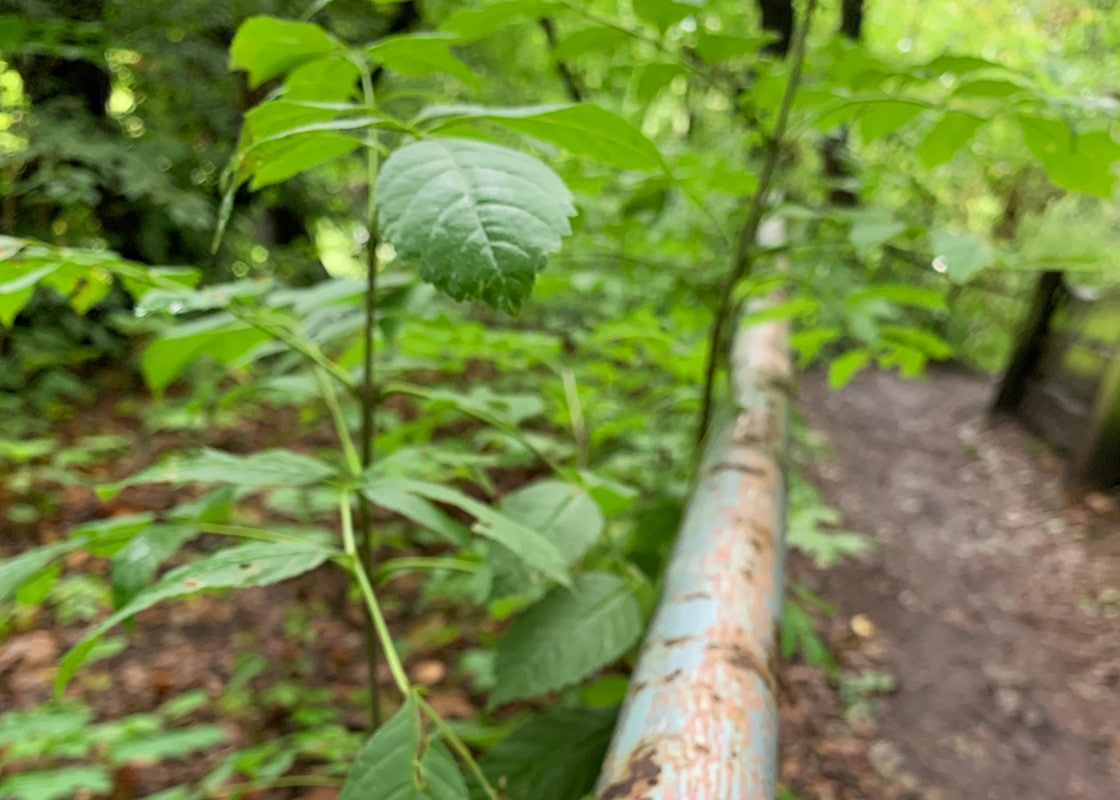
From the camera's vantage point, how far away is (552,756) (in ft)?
3.48

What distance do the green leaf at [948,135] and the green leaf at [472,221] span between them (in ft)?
2.68

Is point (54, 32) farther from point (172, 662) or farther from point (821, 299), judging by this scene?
point (821, 299)

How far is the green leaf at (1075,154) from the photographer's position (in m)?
1.01

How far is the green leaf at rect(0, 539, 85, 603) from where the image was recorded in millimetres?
783

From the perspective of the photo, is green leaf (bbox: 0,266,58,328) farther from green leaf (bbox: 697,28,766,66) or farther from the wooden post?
the wooden post

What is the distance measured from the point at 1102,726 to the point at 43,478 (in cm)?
549

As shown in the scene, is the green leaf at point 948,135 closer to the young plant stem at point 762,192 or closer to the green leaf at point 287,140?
the young plant stem at point 762,192

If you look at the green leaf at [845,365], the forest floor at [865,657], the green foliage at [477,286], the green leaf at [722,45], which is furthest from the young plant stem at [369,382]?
the green leaf at [845,365]

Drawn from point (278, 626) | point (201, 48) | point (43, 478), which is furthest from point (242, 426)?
point (201, 48)

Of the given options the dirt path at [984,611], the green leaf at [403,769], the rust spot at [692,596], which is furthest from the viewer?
the dirt path at [984,611]

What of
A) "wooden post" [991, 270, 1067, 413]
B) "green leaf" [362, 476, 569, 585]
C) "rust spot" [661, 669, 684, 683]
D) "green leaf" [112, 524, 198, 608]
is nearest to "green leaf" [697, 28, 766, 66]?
"green leaf" [362, 476, 569, 585]

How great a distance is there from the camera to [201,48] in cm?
366

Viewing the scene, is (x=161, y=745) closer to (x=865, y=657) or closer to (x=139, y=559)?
(x=139, y=559)

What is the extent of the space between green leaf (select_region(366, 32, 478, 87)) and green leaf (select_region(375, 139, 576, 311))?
0.39 m
